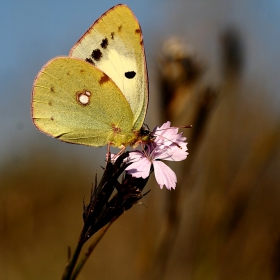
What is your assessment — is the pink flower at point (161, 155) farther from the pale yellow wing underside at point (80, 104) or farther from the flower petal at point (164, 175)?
the pale yellow wing underside at point (80, 104)

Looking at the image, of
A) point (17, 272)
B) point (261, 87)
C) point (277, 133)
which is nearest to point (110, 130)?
point (277, 133)

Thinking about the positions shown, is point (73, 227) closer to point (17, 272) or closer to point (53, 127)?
point (17, 272)

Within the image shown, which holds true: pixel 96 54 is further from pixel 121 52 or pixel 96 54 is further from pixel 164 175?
pixel 164 175

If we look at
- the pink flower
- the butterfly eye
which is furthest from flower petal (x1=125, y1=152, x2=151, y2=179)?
the butterfly eye

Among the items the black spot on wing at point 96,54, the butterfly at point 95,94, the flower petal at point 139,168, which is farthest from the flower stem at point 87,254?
the black spot on wing at point 96,54

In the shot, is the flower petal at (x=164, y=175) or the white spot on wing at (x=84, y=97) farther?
the white spot on wing at (x=84, y=97)

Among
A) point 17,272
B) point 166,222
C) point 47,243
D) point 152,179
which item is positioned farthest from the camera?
point 47,243

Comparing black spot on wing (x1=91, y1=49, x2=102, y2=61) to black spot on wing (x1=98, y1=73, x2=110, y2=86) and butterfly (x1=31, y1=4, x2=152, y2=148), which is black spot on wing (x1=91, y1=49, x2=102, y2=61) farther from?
black spot on wing (x1=98, y1=73, x2=110, y2=86)
